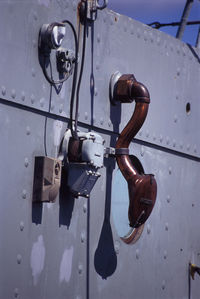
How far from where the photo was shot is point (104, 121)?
457 centimetres

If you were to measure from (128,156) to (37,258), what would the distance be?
105cm

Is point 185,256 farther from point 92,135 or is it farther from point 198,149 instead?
point 92,135

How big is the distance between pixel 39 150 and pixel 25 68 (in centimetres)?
52

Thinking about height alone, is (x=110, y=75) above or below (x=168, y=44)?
below

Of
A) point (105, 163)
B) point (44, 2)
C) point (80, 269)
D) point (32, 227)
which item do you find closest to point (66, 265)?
point (80, 269)

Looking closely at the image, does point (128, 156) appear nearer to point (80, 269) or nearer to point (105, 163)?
point (105, 163)

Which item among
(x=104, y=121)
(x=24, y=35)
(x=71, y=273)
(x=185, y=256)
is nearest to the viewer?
(x=24, y=35)

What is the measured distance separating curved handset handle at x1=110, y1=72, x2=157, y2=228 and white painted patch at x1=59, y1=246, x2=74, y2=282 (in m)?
0.54

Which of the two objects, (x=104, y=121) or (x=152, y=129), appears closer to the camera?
(x=104, y=121)

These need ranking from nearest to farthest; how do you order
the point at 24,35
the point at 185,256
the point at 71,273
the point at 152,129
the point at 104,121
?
the point at 24,35 < the point at 71,273 < the point at 104,121 < the point at 152,129 < the point at 185,256

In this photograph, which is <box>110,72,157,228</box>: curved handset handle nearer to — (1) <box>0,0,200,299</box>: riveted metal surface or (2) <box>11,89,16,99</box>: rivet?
(1) <box>0,0,200,299</box>: riveted metal surface

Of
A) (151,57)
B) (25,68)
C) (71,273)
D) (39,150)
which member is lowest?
(71,273)

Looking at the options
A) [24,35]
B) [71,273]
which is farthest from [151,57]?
[71,273]

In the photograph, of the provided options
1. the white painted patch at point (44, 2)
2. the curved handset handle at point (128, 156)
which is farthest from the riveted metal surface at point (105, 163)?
the curved handset handle at point (128, 156)
